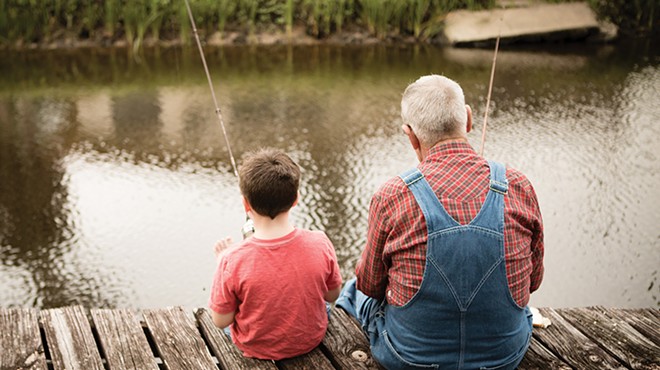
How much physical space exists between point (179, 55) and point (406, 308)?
250 inches

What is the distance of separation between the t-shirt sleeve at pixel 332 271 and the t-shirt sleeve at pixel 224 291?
28cm

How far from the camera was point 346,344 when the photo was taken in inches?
81.1

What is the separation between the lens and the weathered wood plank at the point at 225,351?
1938 mm

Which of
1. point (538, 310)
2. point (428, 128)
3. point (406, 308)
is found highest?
point (428, 128)

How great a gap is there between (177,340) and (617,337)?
4.74ft

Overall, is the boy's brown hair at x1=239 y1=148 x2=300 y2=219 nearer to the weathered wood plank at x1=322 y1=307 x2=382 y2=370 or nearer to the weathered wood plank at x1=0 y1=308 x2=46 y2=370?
the weathered wood plank at x1=322 y1=307 x2=382 y2=370

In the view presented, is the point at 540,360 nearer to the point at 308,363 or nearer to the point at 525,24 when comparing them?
the point at 308,363

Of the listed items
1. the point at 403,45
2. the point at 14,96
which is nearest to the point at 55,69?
the point at 14,96

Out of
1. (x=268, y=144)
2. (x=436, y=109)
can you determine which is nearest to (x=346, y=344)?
(x=436, y=109)

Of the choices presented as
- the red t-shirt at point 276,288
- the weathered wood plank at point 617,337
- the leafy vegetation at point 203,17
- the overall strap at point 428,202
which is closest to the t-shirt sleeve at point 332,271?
the red t-shirt at point 276,288

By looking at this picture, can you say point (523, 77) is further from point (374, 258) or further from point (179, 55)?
point (374, 258)

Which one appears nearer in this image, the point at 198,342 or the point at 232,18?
the point at 198,342

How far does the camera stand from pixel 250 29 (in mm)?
8141

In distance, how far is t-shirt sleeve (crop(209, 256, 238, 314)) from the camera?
70.8 inches
